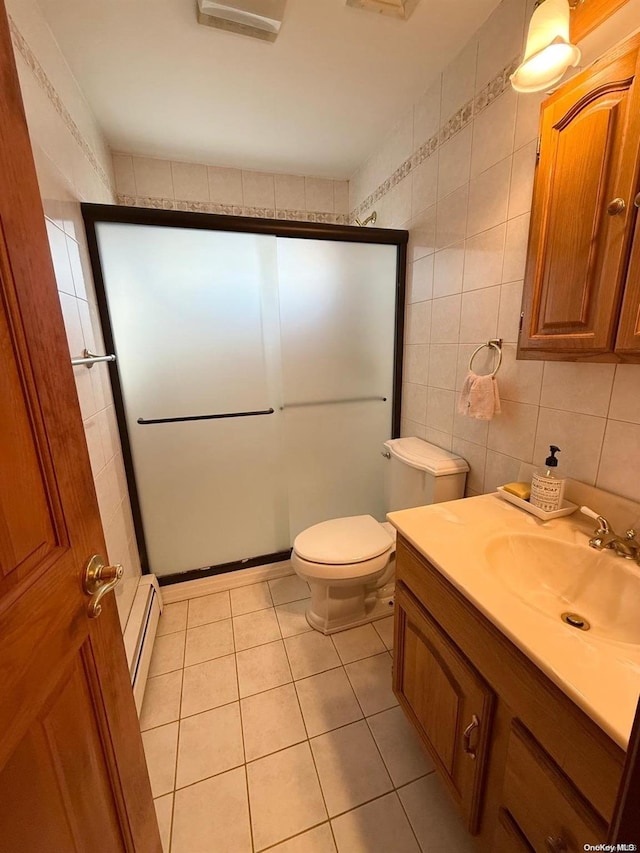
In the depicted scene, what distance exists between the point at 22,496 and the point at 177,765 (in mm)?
1217

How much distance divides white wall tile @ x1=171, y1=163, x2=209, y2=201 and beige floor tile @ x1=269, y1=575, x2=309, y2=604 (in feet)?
7.79

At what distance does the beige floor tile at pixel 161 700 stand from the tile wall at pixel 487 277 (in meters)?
1.47

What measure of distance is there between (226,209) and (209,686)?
2.56 meters

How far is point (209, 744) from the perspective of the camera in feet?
3.95

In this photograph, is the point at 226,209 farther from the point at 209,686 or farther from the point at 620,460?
the point at 209,686

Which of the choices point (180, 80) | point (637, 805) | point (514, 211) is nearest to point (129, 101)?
point (180, 80)

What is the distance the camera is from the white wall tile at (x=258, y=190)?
2.18 metres

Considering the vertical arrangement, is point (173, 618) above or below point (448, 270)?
below

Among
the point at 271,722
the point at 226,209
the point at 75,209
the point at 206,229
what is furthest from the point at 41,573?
the point at 226,209

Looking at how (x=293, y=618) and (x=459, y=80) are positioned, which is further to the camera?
(x=293, y=618)

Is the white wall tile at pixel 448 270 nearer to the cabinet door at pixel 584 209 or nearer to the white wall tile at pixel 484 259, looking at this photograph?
the white wall tile at pixel 484 259

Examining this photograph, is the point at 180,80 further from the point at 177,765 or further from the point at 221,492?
the point at 177,765

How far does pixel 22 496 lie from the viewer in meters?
0.49

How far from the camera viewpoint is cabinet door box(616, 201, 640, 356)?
0.69m
